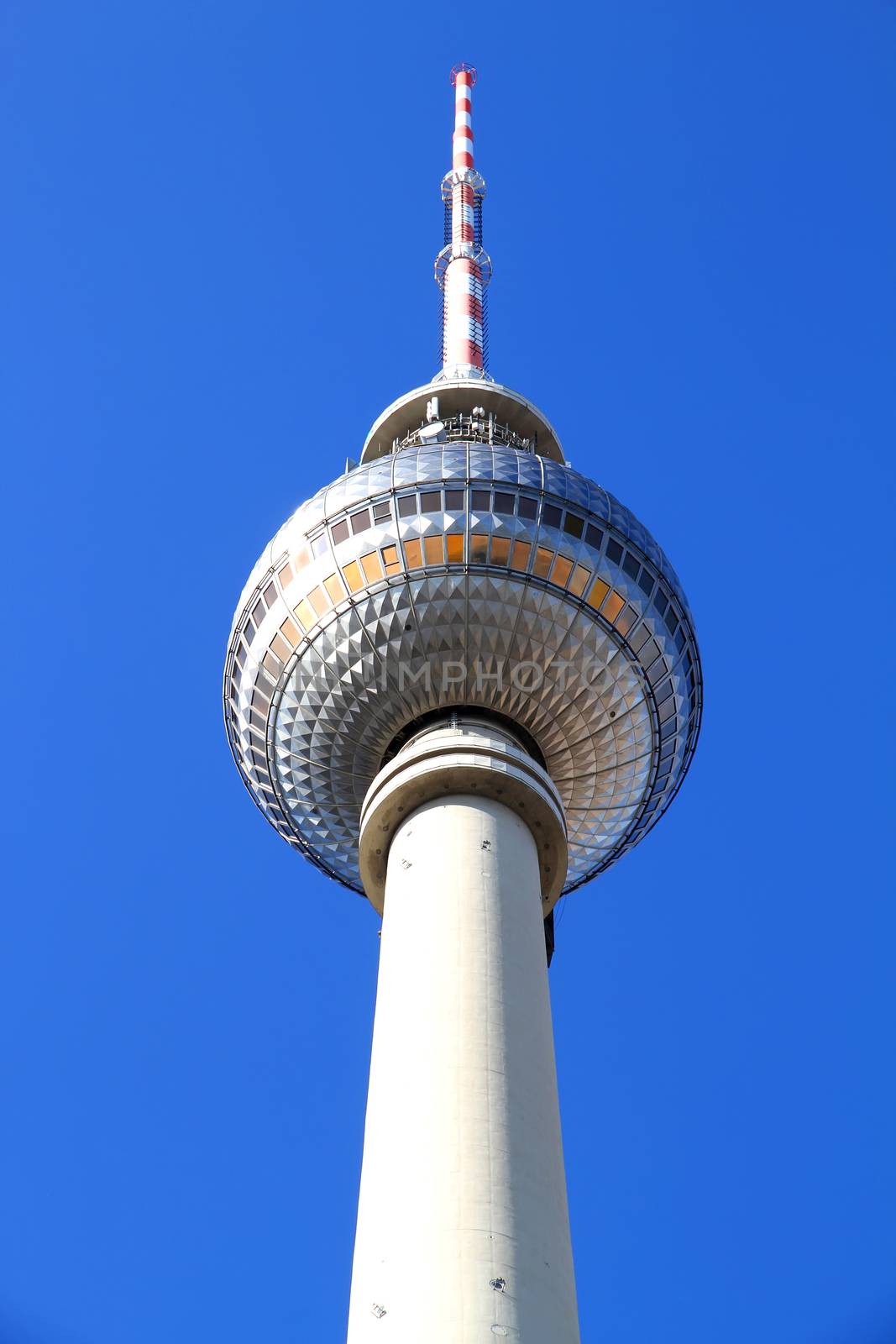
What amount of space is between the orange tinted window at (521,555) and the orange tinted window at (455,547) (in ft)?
4.04

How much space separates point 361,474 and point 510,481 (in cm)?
385

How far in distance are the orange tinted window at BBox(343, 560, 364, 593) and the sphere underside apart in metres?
0.04

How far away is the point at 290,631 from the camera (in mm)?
35312

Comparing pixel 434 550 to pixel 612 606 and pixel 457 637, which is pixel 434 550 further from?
pixel 612 606

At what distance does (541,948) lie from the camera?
30.8 meters

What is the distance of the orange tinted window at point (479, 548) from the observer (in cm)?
3406

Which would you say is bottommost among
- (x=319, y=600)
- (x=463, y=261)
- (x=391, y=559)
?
(x=319, y=600)

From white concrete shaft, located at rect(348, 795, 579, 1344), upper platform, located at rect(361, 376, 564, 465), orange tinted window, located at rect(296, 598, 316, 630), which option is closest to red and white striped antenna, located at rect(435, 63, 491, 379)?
upper platform, located at rect(361, 376, 564, 465)

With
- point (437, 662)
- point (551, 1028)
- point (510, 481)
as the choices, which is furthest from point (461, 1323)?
point (510, 481)

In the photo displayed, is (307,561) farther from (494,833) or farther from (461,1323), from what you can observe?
(461,1323)

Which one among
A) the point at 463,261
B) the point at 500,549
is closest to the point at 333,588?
the point at 500,549

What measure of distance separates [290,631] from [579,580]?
23.5ft

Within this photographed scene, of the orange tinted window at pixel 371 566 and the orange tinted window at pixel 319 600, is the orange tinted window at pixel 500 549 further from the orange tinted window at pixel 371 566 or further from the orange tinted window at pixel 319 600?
the orange tinted window at pixel 319 600

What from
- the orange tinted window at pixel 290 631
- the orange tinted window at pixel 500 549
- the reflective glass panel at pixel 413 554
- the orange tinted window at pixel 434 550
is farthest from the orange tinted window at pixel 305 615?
the orange tinted window at pixel 500 549
